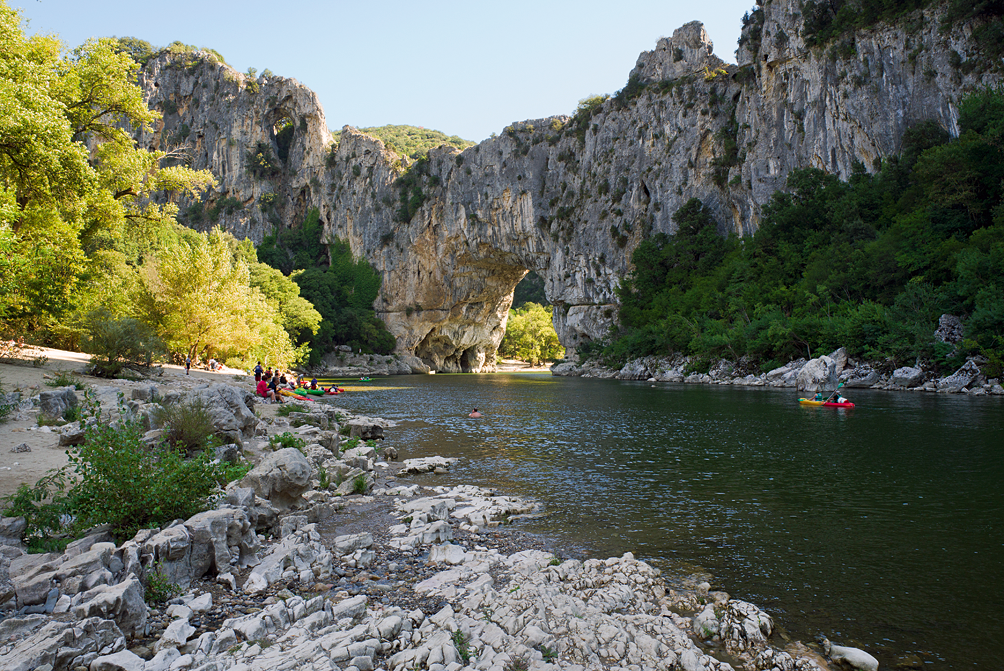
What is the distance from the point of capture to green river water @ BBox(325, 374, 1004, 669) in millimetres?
4805

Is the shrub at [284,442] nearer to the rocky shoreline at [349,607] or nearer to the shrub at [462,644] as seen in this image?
the rocky shoreline at [349,607]

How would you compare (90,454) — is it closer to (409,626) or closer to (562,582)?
(409,626)

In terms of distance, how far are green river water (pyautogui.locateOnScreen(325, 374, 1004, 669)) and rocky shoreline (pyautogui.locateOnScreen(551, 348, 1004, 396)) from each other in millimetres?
5991

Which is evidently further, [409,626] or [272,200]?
[272,200]

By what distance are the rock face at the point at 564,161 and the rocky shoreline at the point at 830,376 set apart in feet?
44.9

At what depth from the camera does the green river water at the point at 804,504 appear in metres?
4.80

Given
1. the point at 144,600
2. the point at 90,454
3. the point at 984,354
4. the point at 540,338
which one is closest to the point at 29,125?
the point at 90,454

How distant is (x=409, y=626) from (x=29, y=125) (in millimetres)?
12240

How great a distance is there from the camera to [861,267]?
99.1 feet

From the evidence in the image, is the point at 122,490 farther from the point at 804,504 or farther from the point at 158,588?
the point at 804,504

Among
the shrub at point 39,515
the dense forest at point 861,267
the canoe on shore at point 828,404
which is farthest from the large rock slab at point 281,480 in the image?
the dense forest at point 861,267

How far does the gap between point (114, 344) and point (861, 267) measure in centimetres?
3490

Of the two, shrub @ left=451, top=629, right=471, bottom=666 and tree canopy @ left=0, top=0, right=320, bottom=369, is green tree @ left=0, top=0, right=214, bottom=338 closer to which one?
tree canopy @ left=0, top=0, right=320, bottom=369

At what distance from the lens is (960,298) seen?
24578 millimetres
